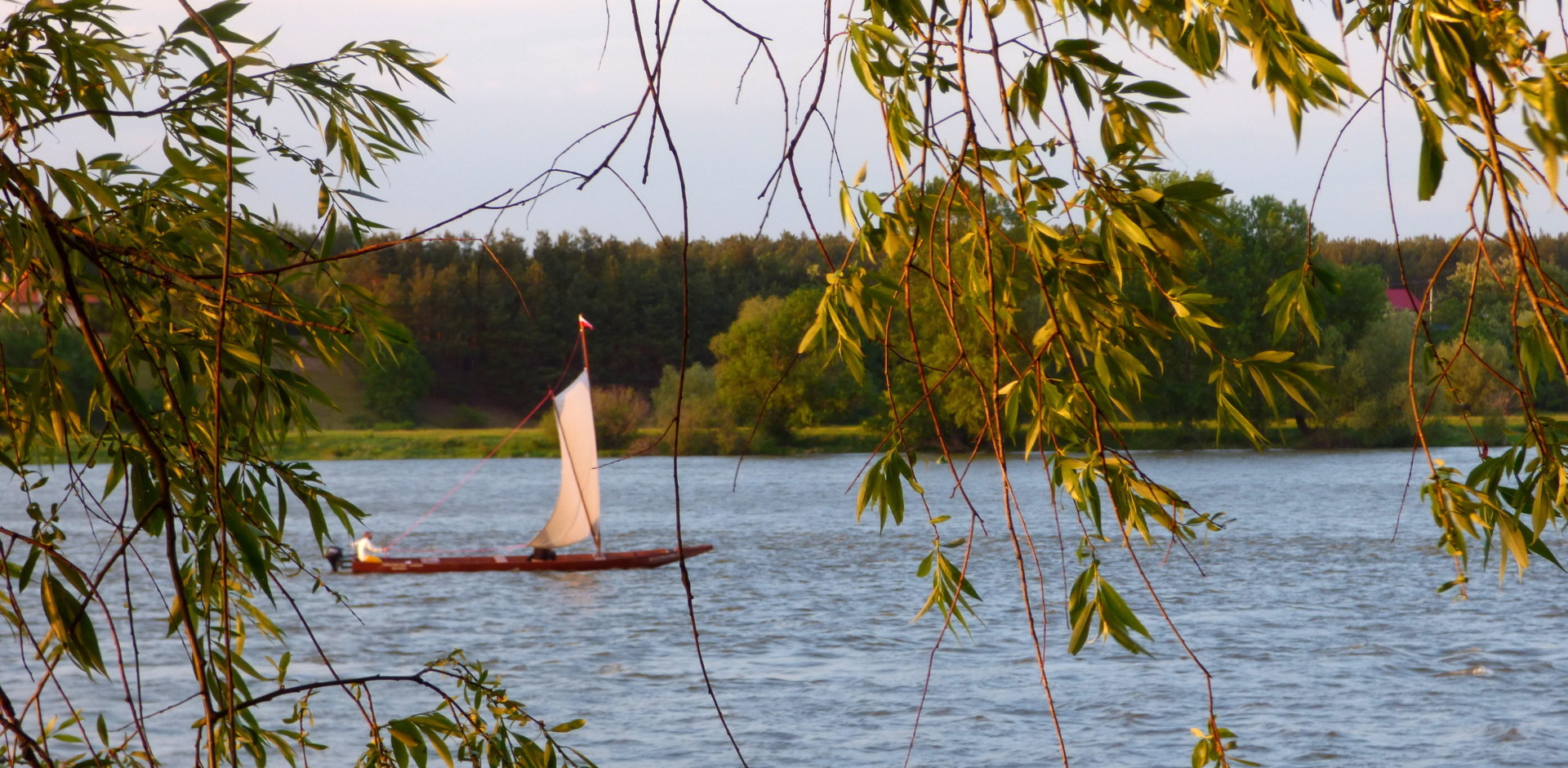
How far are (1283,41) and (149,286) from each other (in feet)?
7.84

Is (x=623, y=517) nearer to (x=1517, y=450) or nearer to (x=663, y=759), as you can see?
(x=663, y=759)

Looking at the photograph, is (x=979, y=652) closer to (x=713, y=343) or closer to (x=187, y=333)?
(x=187, y=333)

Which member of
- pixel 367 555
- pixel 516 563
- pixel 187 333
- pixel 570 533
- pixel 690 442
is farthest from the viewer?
pixel 690 442

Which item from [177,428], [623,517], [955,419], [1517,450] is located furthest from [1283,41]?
[955,419]

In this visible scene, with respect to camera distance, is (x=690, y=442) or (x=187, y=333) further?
(x=690, y=442)

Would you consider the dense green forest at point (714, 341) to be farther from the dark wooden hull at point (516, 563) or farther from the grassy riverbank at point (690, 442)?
the dark wooden hull at point (516, 563)

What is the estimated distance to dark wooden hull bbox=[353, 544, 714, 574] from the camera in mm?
25047

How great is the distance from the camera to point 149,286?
2.91m

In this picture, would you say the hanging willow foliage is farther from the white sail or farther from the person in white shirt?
the person in white shirt

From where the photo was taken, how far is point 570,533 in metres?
25.9

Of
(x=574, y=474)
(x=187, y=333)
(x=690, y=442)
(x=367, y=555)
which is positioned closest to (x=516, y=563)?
(x=367, y=555)

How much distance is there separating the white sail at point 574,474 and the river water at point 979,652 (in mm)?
921

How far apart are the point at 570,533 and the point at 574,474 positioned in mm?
2534

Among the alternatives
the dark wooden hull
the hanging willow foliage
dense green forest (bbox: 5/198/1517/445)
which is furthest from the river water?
dense green forest (bbox: 5/198/1517/445)
